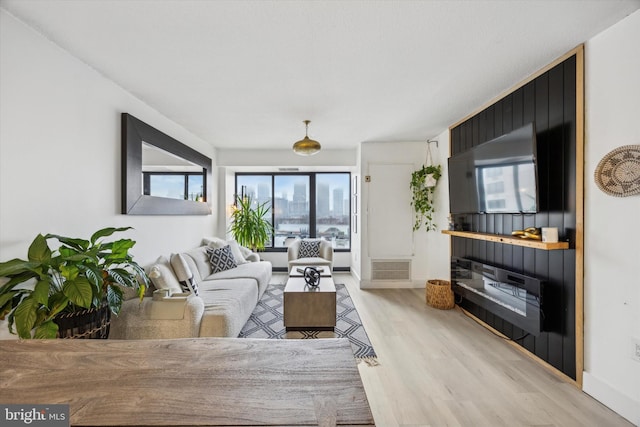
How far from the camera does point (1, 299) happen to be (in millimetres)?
1503

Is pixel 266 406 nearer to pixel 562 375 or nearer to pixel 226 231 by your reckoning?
pixel 562 375

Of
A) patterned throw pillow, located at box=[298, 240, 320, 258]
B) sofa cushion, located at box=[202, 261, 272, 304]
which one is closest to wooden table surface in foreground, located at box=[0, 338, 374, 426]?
sofa cushion, located at box=[202, 261, 272, 304]

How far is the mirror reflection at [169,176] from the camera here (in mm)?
3146

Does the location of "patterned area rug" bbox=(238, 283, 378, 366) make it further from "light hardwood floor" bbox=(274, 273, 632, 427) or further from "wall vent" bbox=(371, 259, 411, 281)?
"wall vent" bbox=(371, 259, 411, 281)

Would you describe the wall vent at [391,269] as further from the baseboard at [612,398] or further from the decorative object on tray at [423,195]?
the baseboard at [612,398]

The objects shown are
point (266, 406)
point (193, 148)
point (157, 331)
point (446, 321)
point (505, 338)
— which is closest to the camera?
point (266, 406)

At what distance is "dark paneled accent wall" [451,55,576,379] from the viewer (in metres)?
2.18

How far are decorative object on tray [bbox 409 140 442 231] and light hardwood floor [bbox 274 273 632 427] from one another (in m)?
1.82

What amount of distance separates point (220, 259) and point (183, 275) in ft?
3.55

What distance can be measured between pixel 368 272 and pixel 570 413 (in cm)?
309

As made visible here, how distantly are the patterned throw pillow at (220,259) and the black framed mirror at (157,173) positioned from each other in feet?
2.14

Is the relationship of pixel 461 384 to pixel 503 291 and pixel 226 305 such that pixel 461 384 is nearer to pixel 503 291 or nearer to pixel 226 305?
pixel 503 291

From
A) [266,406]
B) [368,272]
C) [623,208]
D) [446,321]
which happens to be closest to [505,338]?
[446,321]

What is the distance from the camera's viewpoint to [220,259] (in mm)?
4125
